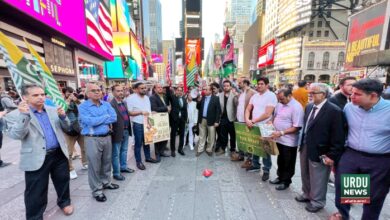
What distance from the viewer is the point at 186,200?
323 centimetres

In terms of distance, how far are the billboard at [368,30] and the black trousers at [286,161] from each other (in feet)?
67.7

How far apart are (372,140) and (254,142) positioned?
1.95 meters

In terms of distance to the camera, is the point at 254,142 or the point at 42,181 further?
the point at 254,142

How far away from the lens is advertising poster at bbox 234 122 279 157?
Answer: 354 cm

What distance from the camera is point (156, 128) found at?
4.82 metres

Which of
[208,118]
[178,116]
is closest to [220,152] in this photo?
[208,118]

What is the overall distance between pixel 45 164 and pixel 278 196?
3.58 m

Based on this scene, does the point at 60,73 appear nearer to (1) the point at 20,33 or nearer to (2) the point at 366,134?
(1) the point at 20,33

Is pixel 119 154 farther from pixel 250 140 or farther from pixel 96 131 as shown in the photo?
pixel 250 140

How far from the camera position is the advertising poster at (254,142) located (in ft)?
11.6

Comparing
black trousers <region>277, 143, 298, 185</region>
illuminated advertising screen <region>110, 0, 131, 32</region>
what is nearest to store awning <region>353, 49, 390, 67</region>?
black trousers <region>277, 143, 298, 185</region>

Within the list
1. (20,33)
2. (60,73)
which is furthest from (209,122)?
(60,73)

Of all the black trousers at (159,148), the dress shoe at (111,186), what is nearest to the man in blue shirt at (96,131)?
the dress shoe at (111,186)

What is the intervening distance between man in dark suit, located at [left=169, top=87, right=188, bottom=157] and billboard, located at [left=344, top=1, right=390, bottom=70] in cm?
2032
